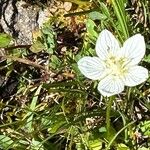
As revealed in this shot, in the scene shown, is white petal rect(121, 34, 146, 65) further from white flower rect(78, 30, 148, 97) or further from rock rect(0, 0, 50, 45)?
rock rect(0, 0, 50, 45)

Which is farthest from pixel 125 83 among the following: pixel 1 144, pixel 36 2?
pixel 36 2

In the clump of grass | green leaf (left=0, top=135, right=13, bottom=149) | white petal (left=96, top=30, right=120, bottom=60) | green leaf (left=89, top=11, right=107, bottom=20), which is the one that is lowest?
green leaf (left=0, top=135, right=13, bottom=149)

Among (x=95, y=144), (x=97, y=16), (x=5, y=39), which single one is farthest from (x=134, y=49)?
(x=5, y=39)

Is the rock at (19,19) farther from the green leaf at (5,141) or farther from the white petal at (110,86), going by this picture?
the white petal at (110,86)

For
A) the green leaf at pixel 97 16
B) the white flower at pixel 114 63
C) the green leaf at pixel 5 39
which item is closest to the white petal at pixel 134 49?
the white flower at pixel 114 63

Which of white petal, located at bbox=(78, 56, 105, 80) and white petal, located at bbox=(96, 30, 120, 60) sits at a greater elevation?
white petal, located at bbox=(96, 30, 120, 60)

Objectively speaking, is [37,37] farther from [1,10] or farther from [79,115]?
[79,115]

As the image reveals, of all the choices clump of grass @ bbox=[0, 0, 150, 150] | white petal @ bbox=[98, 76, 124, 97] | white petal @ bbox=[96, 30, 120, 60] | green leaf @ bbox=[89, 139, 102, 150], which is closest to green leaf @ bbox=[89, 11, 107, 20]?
clump of grass @ bbox=[0, 0, 150, 150]
